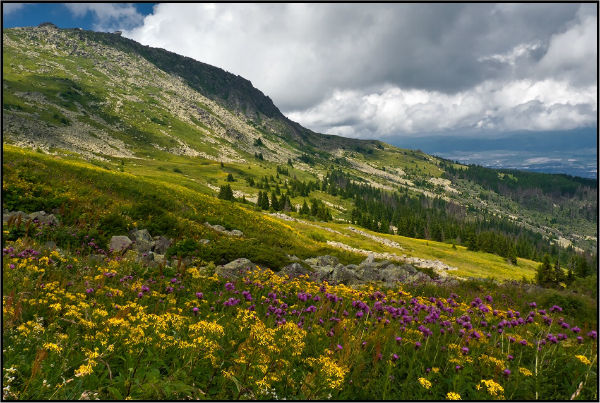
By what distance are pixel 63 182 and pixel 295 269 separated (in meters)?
14.7

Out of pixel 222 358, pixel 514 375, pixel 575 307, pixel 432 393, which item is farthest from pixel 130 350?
pixel 575 307

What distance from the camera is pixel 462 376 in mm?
5051

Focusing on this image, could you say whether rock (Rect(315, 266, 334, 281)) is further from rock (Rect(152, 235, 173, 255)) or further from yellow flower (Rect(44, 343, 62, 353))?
yellow flower (Rect(44, 343, 62, 353))

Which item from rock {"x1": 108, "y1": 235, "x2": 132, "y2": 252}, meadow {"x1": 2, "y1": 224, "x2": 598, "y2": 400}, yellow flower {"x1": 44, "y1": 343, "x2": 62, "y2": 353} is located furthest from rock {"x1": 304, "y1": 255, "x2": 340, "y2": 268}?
yellow flower {"x1": 44, "y1": 343, "x2": 62, "y2": 353}

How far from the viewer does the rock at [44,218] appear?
1248cm

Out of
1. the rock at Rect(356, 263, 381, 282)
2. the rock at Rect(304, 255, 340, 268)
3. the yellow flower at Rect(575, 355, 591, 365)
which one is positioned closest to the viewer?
the yellow flower at Rect(575, 355, 591, 365)

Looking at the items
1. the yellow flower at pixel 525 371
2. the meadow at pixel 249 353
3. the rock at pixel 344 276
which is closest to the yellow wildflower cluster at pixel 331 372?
the meadow at pixel 249 353

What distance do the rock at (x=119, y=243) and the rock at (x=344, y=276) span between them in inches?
362

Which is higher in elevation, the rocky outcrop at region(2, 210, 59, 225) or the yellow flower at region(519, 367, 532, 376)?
the rocky outcrop at region(2, 210, 59, 225)

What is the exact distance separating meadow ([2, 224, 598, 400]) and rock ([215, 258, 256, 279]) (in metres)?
3.07

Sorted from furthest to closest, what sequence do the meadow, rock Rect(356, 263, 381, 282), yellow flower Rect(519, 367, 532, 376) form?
1. rock Rect(356, 263, 381, 282)
2. yellow flower Rect(519, 367, 532, 376)
3. the meadow

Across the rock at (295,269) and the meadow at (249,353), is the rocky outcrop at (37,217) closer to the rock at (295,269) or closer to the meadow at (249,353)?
the meadow at (249,353)

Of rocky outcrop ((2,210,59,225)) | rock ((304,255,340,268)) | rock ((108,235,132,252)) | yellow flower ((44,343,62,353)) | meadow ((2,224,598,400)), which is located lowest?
rock ((304,255,340,268))

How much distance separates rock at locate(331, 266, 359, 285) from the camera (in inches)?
568
